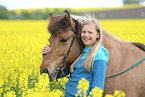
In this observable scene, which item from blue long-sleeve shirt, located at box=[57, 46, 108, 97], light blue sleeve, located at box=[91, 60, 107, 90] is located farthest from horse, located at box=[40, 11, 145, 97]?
light blue sleeve, located at box=[91, 60, 107, 90]

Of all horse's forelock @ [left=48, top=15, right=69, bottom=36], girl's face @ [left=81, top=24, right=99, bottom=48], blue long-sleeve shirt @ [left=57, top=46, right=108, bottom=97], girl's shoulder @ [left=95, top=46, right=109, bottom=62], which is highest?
horse's forelock @ [left=48, top=15, right=69, bottom=36]

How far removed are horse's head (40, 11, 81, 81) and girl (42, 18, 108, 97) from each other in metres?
0.11

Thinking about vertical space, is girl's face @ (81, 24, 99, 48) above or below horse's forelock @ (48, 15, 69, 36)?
below

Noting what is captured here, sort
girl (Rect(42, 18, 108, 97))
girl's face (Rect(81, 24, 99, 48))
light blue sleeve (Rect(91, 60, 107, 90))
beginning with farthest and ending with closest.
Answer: girl's face (Rect(81, 24, 99, 48)) < girl (Rect(42, 18, 108, 97)) < light blue sleeve (Rect(91, 60, 107, 90))

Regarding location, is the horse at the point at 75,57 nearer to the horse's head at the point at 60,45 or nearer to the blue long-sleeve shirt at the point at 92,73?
the horse's head at the point at 60,45

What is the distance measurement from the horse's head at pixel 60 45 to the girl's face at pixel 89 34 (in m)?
0.11

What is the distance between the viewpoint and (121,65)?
9.24ft

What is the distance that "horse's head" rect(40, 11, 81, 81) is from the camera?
8.75 ft

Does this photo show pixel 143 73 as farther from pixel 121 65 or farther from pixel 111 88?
pixel 111 88

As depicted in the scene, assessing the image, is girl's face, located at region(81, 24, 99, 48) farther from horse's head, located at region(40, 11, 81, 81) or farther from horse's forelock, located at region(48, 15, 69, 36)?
horse's forelock, located at region(48, 15, 69, 36)

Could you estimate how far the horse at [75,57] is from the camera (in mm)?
2684

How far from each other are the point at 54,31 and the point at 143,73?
57.3 inches

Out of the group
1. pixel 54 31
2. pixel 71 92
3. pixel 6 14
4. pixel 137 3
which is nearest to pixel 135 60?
pixel 71 92

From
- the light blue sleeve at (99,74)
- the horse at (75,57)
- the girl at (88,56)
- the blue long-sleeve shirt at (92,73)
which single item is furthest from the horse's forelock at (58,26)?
the light blue sleeve at (99,74)
